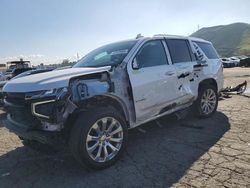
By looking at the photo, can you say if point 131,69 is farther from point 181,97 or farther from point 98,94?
point 181,97

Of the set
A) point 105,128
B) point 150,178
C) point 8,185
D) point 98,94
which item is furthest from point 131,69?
point 8,185

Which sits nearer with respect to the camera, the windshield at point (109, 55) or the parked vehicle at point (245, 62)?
the windshield at point (109, 55)

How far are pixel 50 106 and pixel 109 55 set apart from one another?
1820mm

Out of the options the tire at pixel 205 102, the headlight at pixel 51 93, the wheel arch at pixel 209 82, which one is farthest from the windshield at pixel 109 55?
the tire at pixel 205 102

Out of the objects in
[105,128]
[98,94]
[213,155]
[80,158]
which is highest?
[98,94]

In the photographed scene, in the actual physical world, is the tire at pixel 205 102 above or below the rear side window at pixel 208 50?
below

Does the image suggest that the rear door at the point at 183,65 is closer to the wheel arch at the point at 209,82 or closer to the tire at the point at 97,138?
the wheel arch at the point at 209,82

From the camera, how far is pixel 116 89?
4219 mm

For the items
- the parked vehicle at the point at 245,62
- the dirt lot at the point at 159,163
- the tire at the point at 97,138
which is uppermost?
the tire at the point at 97,138

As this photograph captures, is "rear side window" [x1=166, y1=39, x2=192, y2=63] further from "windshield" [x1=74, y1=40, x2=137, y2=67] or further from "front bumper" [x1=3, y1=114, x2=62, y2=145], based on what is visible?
"front bumper" [x1=3, y1=114, x2=62, y2=145]

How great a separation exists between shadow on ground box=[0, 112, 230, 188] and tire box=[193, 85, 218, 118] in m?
0.70

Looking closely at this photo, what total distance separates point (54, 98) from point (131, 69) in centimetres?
142

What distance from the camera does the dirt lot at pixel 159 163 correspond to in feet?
11.9

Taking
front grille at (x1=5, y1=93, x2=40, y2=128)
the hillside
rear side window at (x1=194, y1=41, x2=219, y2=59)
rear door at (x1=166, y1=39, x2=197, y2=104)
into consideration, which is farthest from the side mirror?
the hillside
